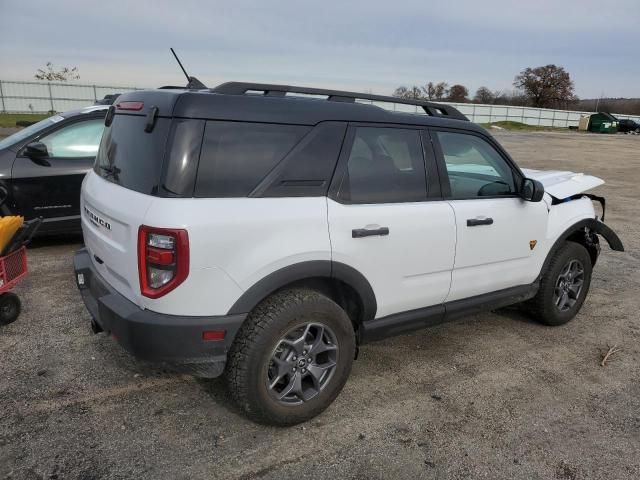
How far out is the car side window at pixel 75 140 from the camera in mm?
5996

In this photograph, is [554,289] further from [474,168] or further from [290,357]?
[290,357]

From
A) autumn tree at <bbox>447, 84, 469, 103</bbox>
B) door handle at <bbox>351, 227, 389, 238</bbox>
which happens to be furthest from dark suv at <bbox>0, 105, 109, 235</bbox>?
autumn tree at <bbox>447, 84, 469, 103</bbox>

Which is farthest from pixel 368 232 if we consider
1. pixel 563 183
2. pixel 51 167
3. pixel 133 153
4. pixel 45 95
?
pixel 45 95

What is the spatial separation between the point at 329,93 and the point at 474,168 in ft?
4.54

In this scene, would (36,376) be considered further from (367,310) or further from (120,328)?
(367,310)

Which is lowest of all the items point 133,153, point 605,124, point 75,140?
point 605,124

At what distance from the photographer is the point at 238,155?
2.62m

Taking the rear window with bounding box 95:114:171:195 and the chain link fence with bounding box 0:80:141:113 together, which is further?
the chain link fence with bounding box 0:80:141:113

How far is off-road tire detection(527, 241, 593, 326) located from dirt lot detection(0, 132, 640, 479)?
0.13m

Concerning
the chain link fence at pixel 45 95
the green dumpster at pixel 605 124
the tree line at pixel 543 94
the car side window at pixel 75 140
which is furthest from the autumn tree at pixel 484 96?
the car side window at pixel 75 140

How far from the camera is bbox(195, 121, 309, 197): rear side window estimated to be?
2.54m

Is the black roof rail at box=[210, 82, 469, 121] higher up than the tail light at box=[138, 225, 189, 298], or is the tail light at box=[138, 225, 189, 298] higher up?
the black roof rail at box=[210, 82, 469, 121]

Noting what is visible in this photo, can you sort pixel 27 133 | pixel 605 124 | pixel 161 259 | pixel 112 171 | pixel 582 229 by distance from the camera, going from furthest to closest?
pixel 605 124, pixel 27 133, pixel 582 229, pixel 112 171, pixel 161 259

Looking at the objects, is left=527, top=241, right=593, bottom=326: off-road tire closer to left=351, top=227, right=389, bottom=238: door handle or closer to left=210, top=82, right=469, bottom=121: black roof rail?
left=210, top=82, right=469, bottom=121: black roof rail
